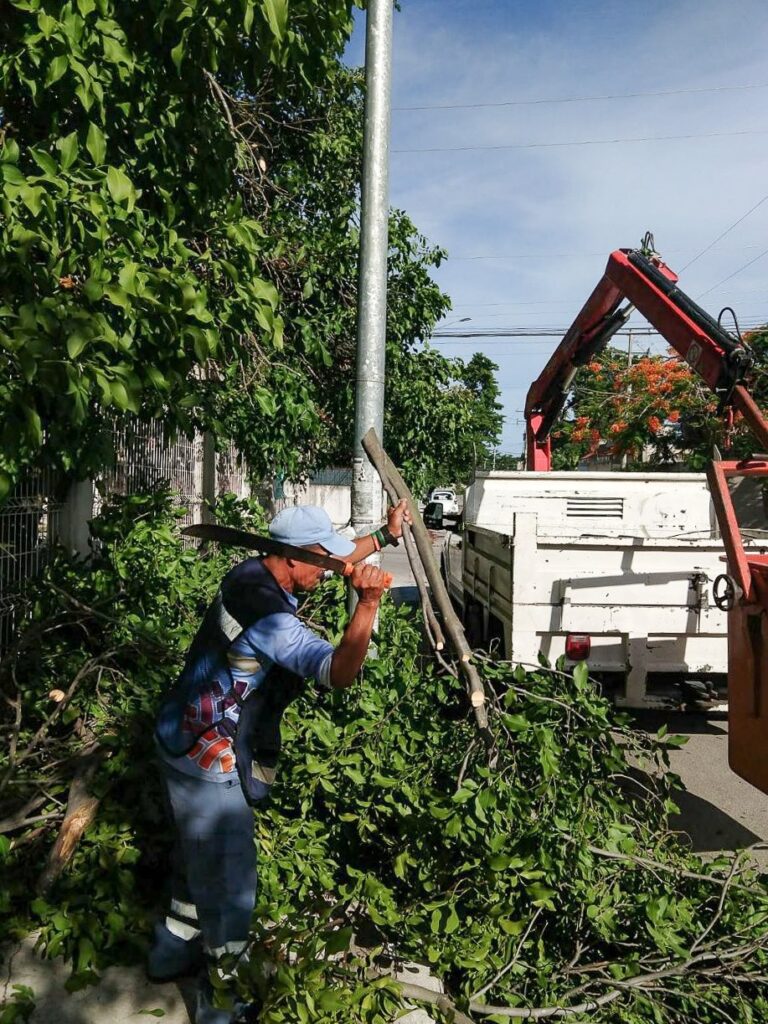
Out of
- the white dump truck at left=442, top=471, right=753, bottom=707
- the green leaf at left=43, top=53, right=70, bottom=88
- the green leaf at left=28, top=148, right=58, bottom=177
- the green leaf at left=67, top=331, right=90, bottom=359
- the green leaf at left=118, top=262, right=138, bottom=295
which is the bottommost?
the white dump truck at left=442, top=471, right=753, bottom=707

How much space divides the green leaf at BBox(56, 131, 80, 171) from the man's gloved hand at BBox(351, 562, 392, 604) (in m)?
1.65

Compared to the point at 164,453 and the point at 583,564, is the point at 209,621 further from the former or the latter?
the point at 164,453

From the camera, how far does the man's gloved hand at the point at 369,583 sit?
2492mm

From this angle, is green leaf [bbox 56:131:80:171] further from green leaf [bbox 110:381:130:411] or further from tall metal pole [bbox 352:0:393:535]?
tall metal pole [bbox 352:0:393:535]

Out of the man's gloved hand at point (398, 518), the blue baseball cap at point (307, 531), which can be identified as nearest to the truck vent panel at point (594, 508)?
the man's gloved hand at point (398, 518)

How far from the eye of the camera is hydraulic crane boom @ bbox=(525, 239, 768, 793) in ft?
13.1

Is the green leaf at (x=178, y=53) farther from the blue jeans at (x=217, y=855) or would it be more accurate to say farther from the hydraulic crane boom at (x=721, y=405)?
the hydraulic crane boom at (x=721, y=405)

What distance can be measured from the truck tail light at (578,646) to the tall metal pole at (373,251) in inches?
75.3

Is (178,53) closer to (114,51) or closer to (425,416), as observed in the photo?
(114,51)

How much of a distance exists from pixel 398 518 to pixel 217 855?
1406mm

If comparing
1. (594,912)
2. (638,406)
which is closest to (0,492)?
(594,912)

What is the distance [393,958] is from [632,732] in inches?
54.9

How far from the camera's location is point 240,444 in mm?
7277

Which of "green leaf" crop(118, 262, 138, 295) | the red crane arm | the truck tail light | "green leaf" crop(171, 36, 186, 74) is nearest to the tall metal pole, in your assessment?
"green leaf" crop(171, 36, 186, 74)
